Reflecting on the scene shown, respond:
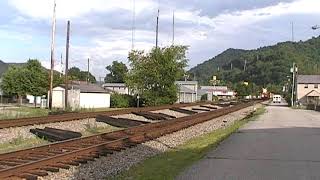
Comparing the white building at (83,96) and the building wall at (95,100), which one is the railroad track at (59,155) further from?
the building wall at (95,100)

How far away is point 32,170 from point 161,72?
53463mm

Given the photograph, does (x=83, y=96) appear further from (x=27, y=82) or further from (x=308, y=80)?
(x=308, y=80)

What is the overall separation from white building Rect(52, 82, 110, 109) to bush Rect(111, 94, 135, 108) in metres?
0.74

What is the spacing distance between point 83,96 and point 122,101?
5091mm

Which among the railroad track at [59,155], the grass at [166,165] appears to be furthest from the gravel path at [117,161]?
the grass at [166,165]

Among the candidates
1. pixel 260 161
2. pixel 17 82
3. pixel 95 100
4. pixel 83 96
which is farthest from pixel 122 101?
pixel 260 161

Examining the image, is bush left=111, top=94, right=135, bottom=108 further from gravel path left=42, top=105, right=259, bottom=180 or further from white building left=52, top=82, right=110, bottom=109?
gravel path left=42, top=105, right=259, bottom=180

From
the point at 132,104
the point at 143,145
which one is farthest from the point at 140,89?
the point at 143,145

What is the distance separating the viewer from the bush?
60531 millimetres

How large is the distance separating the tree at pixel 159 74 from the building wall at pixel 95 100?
187 inches

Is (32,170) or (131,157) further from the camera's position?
(131,157)

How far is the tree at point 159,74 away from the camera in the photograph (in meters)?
62.7

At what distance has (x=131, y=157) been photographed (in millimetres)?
13852

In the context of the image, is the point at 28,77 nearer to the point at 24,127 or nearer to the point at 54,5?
the point at 54,5
